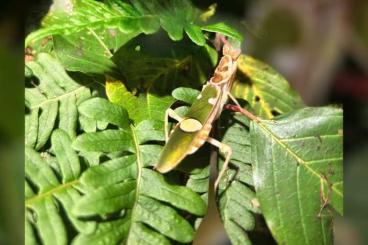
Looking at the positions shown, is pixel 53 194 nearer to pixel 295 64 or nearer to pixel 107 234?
pixel 107 234

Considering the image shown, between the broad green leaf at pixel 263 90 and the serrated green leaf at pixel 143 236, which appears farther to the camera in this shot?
the broad green leaf at pixel 263 90

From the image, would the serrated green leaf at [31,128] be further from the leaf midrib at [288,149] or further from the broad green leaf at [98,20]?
the leaf midrib at [288,149]

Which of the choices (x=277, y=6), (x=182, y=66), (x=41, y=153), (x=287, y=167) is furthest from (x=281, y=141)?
(x=277, y=6)

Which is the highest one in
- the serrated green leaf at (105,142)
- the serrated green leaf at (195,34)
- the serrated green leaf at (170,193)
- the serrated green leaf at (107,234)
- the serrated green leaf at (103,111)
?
the serrated green leaf at (195,34)

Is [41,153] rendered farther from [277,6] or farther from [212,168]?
[277,6]

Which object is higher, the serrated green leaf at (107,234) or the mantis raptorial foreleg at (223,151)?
the mantis raptorial foreleg at (223,151)

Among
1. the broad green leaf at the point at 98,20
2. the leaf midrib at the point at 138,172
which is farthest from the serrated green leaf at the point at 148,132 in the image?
the broad green leaf at the point at 98,20
